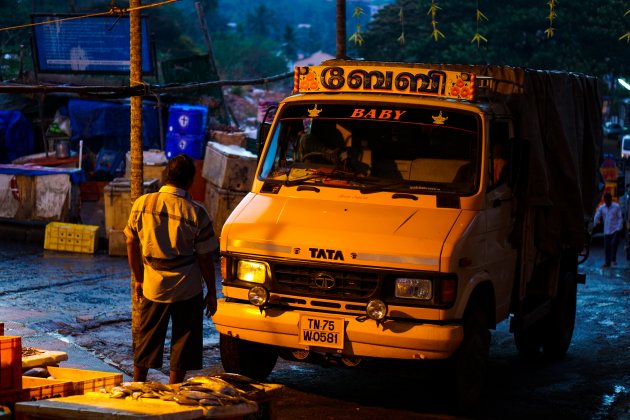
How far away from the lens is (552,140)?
10.9m

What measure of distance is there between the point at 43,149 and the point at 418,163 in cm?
1907

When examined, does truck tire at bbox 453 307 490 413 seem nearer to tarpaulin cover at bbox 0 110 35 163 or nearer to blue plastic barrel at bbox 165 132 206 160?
blue plastic barrel at bbox 165 132 206 160

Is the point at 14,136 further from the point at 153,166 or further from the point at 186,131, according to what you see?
the point at 153,166

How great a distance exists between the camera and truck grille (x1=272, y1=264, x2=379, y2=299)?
8.53 m

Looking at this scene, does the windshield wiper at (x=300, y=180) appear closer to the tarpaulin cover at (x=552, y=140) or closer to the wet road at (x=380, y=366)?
the tarpaulin cover at (x=552, y=140)

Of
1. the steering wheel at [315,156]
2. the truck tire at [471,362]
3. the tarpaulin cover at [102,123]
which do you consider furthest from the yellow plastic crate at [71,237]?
the truck tire at [471,362]

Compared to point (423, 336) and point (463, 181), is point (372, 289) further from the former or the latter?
point (463, 181)

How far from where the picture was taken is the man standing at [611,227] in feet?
72.5

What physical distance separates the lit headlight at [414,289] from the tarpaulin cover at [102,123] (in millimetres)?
18005

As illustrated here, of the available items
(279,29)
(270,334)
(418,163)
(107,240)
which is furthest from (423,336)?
(279,29)

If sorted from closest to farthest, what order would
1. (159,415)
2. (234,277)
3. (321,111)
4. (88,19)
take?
1. (159,415)
2. (234,277)
3. (321,111)
4. (88,19)

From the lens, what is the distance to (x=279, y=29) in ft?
378

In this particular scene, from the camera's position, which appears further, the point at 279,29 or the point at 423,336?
the point at 279,29

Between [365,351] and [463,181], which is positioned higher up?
[463,181]
